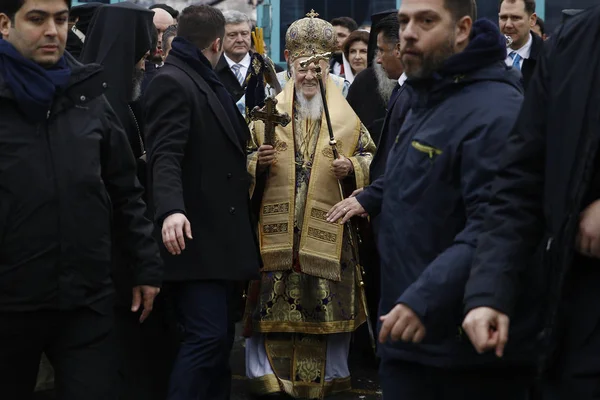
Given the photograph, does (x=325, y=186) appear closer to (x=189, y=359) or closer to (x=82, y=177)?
(x=189, y=359)

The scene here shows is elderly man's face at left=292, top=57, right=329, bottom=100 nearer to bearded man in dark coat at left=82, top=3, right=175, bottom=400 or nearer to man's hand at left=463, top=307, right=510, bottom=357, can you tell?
bearded man in dark coat at left=82, top=3, right=175, bottom=400

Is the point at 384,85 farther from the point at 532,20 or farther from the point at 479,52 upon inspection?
the point at 479,52

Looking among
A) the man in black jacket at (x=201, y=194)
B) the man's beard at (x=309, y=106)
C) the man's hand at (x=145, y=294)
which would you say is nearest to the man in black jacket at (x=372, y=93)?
the man's beard at (x=309, y=106)

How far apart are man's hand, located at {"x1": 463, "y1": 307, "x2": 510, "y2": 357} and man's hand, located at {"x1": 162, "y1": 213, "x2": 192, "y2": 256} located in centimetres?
232

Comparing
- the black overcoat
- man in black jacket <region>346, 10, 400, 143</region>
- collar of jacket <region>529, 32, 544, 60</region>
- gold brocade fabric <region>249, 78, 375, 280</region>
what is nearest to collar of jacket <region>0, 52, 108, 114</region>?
the black overcoat

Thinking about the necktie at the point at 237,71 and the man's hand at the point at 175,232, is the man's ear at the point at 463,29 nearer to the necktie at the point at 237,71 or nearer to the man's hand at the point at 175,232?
the man's hand at the point at 175,232

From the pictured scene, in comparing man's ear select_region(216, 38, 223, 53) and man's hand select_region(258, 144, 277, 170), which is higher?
man's ear select_region(216, 38, 223, 53)

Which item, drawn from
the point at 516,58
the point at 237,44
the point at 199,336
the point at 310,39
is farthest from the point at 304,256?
the point at 237,44

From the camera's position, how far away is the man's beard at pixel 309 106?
23.4ft

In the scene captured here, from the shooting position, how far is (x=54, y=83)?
14.1 feet

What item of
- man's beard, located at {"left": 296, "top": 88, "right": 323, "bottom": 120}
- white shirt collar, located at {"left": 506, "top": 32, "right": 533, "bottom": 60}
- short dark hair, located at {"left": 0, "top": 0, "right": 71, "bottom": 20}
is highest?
short dark hair, located at {"left": 0, "top": 0, "right": 71, "bottom": 20}

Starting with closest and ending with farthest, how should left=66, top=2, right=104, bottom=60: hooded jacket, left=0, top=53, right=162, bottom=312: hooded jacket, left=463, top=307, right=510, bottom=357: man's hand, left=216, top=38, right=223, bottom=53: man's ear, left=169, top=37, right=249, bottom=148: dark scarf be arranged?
left=463, top=307, right=510, bottom=357: man's hand, left=0, top=53, right=162, bottom=312: hooded jacket, left=169, top=37, right=249, bottom=148: dark scarf, left=216, top=38, right=223, bottom=53: man's ear, left=66, top=2, right=104, bottom=60: hooded jacket

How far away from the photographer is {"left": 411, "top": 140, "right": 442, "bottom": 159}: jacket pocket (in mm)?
3730

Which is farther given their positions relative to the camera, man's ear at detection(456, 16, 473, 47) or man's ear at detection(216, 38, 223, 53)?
man's ear at detection(216, 38, 223, 53)
